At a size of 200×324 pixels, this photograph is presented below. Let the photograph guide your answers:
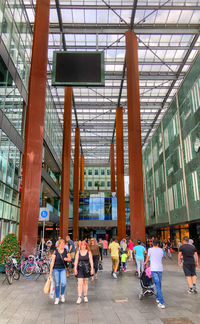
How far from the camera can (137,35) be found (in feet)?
96.8

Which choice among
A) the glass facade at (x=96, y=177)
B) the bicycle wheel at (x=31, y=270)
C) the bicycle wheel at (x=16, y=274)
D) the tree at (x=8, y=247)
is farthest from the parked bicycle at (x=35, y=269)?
the glass facade at (x=96, y=177)

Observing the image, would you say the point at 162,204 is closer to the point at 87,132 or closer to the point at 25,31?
the point at 87,132

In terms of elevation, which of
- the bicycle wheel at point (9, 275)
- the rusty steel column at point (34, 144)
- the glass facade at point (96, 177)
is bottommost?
the bicycle wheel at point (9, 275)

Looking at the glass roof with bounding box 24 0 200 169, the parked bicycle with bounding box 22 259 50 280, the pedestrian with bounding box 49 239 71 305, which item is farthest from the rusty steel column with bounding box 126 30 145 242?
the pedestrian with bounding box 49 239 71 305

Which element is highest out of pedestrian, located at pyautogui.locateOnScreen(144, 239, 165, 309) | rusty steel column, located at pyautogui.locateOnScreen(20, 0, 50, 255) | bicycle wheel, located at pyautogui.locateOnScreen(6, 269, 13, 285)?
rusty steel column, located at pyautogui.locateOnScreen(20, 0, 50, 255)

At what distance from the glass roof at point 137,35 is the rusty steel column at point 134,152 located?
10.7ft

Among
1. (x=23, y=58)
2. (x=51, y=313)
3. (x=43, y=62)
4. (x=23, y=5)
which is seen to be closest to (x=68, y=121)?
(x=23, y=58)

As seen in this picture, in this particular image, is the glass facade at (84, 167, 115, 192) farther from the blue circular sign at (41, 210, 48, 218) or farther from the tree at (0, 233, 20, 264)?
the tree at (0, 233, 20, 264)

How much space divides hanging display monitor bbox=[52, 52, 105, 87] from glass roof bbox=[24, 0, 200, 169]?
6.82m

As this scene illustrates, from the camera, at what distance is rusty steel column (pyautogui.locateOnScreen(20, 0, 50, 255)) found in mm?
14398

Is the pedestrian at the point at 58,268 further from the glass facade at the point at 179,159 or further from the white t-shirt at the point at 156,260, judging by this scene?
the glass facade at the point at 179,159

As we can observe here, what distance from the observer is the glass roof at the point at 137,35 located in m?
25.9

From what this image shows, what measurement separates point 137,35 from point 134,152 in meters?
15.1

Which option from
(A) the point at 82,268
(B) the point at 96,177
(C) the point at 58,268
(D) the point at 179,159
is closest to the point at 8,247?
(C) the point at 58,268
